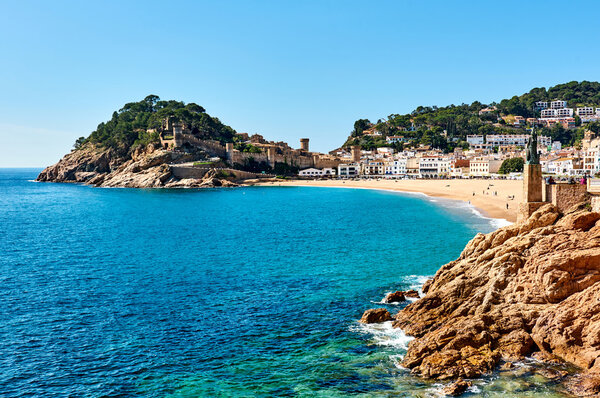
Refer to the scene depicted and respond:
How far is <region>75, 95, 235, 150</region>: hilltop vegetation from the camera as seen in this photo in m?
117

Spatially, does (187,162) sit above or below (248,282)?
above

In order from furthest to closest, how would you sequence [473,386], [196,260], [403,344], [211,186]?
[211,186] < [196,260] < [403,344] < [473,386]

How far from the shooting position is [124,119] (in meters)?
131

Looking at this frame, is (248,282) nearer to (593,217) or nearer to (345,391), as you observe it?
(345,391)

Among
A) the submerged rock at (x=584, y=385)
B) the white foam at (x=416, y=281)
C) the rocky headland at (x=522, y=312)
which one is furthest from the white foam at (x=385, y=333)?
the submerged rock at (x=584, y=385)

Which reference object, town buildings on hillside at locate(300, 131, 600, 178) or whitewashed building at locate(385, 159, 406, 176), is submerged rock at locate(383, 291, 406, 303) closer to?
town buildings on hillside at locate(300, 131, 600, 178)

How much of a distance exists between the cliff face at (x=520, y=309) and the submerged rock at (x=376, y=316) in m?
0.54

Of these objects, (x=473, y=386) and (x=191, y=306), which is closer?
(x=473, y=386)

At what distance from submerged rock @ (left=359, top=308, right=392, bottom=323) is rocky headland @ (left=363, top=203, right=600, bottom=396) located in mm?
84

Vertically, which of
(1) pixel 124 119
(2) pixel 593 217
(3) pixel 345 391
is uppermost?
(1) pixel 124 119

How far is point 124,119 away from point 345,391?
424ft

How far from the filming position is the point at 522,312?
1619cm

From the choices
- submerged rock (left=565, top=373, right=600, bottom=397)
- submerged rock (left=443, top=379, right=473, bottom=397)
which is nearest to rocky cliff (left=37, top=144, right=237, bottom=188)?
submerged rock (left=443, top=379, right=473, bottom=397)

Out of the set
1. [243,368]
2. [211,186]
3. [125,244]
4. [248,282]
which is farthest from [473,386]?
[211,186]
